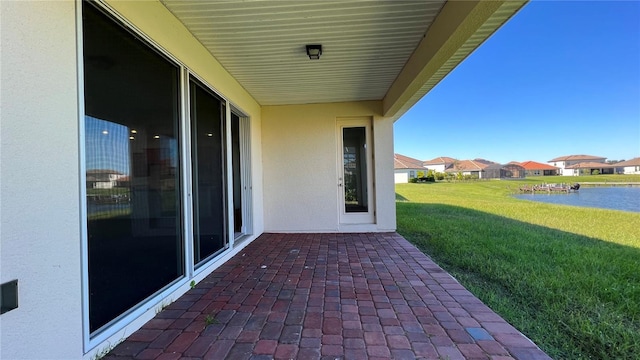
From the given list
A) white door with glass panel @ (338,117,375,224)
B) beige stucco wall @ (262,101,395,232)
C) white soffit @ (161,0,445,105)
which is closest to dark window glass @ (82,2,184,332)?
white soffit @ (161,0,445,105)

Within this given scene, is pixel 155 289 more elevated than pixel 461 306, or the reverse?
pixel 155 289

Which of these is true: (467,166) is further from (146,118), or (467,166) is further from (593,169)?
(146,118)

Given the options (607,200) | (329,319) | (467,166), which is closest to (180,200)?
(329,319)

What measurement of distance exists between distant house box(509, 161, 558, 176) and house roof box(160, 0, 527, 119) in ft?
144

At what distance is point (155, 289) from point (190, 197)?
91cm

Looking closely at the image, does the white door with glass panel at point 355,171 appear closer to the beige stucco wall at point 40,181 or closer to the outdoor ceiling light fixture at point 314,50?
the outdoor ceiling light fixture at point 314,50

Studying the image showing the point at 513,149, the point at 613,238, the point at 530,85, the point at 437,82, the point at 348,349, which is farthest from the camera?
the point at 513,149

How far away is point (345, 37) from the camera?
313cm

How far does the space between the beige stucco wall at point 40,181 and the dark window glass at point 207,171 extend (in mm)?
1416

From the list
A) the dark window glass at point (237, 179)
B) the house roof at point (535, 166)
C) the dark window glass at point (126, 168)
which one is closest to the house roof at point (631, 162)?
the house roof at point (535, 166)

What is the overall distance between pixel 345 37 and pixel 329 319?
9.51 ft

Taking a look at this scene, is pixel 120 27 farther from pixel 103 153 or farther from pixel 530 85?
pixel 530 85

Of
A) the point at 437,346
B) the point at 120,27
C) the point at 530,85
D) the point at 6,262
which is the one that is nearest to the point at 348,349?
the point at 437,346

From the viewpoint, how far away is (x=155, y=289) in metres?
2.33
